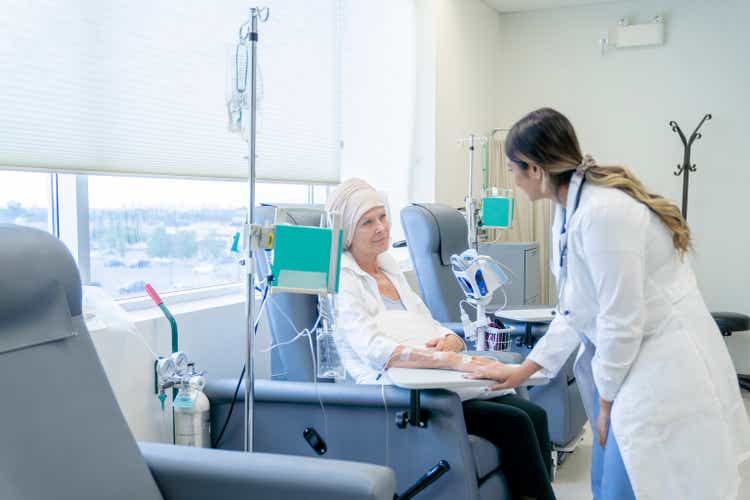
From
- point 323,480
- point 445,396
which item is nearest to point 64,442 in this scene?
point 323,480

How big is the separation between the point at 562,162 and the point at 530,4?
3.67 metres

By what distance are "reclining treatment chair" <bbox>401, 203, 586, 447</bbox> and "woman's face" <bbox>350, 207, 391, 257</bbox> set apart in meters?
0.71

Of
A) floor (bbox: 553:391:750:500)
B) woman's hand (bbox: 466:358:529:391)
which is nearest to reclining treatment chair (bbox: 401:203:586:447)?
floor (bbox: 553:391:750:500)

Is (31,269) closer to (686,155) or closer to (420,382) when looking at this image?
(420,382)

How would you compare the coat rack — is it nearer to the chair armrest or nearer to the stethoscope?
the stethoscope

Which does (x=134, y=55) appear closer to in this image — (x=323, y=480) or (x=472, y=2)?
(x=323, y=480)

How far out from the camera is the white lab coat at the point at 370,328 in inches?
78.6

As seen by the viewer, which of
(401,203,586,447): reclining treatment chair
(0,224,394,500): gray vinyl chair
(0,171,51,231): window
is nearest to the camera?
(0,224,394,500): gray vinyl chair

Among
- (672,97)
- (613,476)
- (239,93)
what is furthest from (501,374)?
(672,97)

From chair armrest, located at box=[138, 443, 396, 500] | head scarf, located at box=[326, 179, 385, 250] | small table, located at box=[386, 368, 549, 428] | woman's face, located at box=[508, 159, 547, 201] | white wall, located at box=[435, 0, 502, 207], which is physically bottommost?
chair armrest, located at box=[138, 443, 396, 500]

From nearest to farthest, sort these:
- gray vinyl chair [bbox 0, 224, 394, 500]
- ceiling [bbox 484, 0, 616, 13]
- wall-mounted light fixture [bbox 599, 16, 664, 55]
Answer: gray vinyl chair [bbox 0, 224, 394, 500]
wall-mounted light fixture [bbox 599, 16, 664, 55]
ceiling [bbox 484, 0, 616, 13]

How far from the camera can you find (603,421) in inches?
64.9

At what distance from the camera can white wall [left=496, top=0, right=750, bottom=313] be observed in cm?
458

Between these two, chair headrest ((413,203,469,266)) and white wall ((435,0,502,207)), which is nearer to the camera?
chair headrest ((413,203,469,266))
